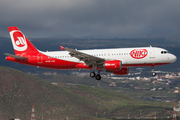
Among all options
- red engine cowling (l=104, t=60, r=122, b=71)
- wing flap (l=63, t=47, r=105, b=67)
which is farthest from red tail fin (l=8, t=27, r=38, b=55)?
red engine cowling (l=104, t=60, r=122, b=71)

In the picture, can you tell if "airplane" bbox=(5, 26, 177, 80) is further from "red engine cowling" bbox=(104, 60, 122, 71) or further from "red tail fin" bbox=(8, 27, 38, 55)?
"red tail fin" bbox=(8, 27, 38, 55)

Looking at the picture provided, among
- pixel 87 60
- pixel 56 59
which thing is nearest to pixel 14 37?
pixel 56 59

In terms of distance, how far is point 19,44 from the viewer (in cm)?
7088

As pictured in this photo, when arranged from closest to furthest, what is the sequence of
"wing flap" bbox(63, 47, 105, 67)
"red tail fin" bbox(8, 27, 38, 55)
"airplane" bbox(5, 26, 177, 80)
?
"wing flap" bbox(63, 47, 105, 67) → "airplane" bbox(5, 26, 177, 80) → "red tail fin" bbox(8, 27, 38, 55)

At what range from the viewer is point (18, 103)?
196 m

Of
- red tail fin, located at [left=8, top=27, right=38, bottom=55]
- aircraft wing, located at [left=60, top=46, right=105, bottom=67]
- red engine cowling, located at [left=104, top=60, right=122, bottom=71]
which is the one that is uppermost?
red tail fin, located at [left=8, top=27, right=38, bottom=55]

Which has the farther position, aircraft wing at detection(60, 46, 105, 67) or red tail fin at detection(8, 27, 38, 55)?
red tail fin at detection(8, 27, 38, 55)

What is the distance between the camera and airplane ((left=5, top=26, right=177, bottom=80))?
62531 millimetres

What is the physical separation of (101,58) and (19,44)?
1998 cm

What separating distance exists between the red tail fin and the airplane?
0.25 metres

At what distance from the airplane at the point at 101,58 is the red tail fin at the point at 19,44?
0.83 ft

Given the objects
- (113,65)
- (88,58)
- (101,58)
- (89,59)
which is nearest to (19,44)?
(88,58)

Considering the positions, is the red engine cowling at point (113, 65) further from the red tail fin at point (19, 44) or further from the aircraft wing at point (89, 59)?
the red tail fin at point (19, 44)

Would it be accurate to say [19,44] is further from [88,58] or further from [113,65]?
[113,65]
